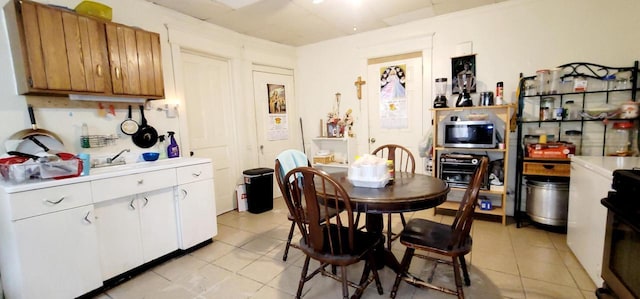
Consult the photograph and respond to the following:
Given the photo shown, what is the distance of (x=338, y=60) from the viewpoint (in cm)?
430

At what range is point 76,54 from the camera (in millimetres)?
2154

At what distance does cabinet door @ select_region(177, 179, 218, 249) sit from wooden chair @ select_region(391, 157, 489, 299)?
188 centimetres

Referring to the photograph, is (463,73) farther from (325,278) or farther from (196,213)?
(196,213)

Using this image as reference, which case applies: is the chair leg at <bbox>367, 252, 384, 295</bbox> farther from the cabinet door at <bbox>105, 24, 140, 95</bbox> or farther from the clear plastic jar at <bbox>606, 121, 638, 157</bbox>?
the clear plastic jar at <bbox>606, 121, 638, 157</bbox>

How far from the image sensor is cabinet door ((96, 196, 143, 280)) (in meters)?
2.10

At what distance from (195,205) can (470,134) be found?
305cm

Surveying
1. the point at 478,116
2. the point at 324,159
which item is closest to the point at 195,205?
the point at 324,159

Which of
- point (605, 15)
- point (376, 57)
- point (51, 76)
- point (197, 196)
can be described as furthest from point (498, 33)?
point (51, 76)

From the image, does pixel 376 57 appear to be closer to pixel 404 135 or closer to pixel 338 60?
pixel 338 60

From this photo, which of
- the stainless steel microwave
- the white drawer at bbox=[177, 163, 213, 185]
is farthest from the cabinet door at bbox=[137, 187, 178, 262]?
the stainless steel microwave

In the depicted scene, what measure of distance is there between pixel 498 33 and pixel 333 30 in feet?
6.61

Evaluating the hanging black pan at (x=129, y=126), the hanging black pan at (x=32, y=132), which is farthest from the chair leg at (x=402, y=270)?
the hanging black pan at (x=32, y=132)

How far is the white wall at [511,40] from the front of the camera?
8.90ft

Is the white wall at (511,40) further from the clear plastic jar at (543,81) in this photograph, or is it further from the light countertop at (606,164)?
the light countertop at (606,164)
